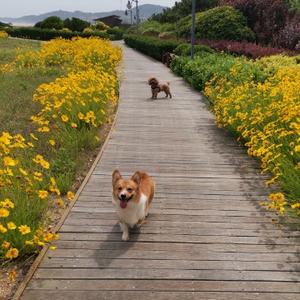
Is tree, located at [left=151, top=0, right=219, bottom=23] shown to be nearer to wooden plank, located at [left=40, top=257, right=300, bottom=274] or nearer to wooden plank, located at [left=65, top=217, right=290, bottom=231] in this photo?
wooden plank, located at [left=65, top=217, right=290, bottom=231]

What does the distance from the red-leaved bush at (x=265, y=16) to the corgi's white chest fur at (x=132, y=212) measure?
80.3 ft

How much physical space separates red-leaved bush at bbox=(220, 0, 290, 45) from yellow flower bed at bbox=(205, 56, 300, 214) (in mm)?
18670

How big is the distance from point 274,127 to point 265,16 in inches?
948

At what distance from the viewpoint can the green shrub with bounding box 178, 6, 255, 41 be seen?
94.4 feet

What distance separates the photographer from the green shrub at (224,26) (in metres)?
28.8

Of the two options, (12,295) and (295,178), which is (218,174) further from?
(12,295)

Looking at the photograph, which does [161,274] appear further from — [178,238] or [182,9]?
[182,9]

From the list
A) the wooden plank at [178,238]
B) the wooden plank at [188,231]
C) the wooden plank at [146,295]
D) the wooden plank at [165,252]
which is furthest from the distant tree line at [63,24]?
the wooden plank at [146,295]

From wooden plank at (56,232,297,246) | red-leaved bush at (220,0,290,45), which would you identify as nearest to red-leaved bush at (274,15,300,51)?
red-leaved bush at (220,0,290,45)

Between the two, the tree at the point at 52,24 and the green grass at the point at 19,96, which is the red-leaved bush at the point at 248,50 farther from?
the tree at the point at 52,24

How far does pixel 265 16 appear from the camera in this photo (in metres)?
28.3

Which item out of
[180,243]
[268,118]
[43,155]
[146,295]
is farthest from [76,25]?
[146,295]

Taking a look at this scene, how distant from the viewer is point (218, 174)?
6.57m

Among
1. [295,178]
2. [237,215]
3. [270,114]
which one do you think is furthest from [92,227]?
[270,114]
